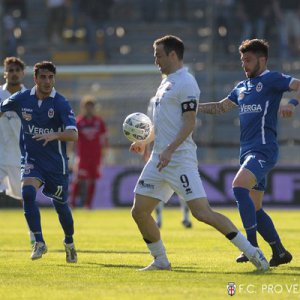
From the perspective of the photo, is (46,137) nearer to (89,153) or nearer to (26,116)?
(26,116)

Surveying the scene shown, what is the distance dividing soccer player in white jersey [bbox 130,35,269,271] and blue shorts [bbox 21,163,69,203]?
63.5 inches

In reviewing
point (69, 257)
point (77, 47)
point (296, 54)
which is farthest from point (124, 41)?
point (69, 257)

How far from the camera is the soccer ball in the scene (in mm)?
9875

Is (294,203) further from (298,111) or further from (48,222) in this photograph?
(48,222)

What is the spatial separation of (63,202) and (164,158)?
7.09 ft

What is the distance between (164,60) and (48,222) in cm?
1011

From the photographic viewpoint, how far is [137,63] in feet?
88.3

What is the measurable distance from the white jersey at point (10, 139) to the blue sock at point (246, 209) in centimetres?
467

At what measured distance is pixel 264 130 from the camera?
989 cm

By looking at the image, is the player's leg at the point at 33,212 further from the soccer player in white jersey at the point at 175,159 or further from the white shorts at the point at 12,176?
the white shorts at the point at 12,176

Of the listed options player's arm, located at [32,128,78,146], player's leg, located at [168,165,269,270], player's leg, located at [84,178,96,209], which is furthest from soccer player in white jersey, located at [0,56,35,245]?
player's leg, located at [84,178,96,209]

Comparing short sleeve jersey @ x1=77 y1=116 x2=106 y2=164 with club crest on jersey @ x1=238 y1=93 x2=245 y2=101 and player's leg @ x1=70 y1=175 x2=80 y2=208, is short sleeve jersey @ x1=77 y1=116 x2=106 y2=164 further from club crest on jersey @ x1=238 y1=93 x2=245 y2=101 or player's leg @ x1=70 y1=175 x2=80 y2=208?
club crest on jersey @ x1=238 y1=93 x2=245 y2=101

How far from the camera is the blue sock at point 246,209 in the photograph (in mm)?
9656

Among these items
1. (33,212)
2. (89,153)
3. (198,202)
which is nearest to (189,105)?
(198,202)
